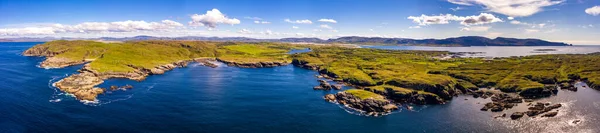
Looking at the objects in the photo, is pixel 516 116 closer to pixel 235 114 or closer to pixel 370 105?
pixel 370 105

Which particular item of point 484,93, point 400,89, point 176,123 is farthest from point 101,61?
point 484,93

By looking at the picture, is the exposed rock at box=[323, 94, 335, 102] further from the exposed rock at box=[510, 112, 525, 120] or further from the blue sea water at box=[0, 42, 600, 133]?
the exposed rock at box=[510, 112, 525, 120]

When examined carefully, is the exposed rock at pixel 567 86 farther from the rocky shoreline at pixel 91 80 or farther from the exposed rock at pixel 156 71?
the exposed rock at pixel 156 71

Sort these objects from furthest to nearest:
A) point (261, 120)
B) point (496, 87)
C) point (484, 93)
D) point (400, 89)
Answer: point (496, 87) < point (484, 93) < point (400, 89) < point (261, 120)

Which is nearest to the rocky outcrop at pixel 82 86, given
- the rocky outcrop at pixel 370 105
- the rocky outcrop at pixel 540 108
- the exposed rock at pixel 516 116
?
the rocky outcrop at pixel 370 105

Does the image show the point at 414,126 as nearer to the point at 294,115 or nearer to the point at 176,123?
the point at 294,115

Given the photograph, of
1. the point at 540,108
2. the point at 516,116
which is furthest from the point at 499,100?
the point at 516,116

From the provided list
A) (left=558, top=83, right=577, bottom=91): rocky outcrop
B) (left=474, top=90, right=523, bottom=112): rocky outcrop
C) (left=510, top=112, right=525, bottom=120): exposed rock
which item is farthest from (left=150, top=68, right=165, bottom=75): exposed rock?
(left=558, top=83, right=577, bottom=91): rocky outcrop
